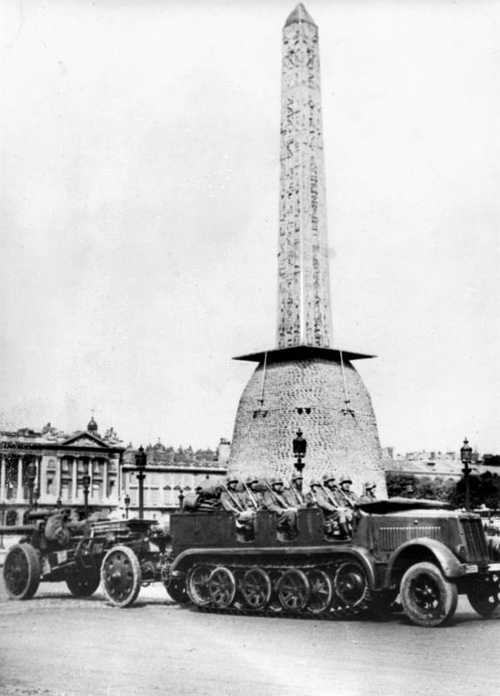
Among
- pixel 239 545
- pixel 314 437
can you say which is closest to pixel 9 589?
pixel 239 545

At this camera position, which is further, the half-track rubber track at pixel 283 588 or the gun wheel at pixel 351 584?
the half-track rubber track at pixel 283 588

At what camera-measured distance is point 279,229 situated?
32.0 m

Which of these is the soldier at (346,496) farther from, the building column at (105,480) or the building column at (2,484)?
the building column at (105,480)

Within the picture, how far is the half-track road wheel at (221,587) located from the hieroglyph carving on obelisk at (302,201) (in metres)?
18.6

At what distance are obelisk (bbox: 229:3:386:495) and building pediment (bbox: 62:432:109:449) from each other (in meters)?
44.5

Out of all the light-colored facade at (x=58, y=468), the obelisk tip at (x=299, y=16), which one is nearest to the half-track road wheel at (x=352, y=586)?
the obelisk tip at (x=299, y=16)

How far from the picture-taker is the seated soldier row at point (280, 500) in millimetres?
12562

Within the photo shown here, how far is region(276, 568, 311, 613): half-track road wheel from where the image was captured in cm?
1224

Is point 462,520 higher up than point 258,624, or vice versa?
point 462,520

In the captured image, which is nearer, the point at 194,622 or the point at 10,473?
the point at 194,622

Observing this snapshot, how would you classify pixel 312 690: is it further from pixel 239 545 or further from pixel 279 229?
pixel 279 229

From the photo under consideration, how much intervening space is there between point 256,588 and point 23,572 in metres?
3.91

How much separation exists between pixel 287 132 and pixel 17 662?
82.4 feet

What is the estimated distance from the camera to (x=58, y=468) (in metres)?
76.2
